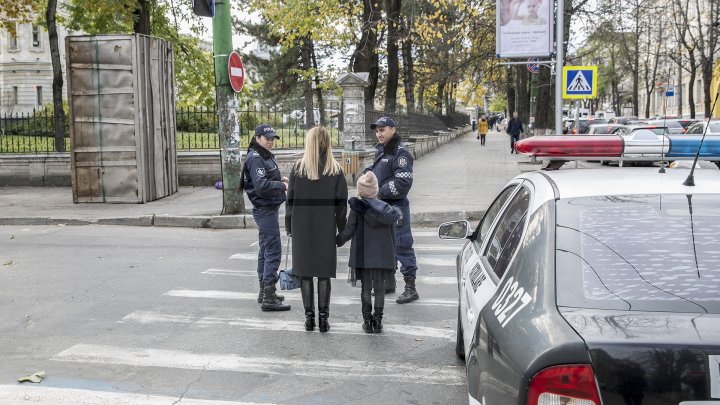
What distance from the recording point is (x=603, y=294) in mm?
2744

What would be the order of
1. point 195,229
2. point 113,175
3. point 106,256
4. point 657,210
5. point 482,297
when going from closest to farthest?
point 657,210 → point 482,297 → point 106,256 → point 195,229 → point 113,175

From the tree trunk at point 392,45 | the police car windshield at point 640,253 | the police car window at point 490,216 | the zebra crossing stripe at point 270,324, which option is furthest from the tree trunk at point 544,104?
the police car windshield at point 640,253

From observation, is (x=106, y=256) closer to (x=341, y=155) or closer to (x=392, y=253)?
Answer: (x=392, y=253)

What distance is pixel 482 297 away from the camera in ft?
11.8

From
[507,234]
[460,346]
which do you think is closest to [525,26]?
[460,346]

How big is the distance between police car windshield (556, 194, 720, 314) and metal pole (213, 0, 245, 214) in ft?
32.8

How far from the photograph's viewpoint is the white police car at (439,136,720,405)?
2.33 m

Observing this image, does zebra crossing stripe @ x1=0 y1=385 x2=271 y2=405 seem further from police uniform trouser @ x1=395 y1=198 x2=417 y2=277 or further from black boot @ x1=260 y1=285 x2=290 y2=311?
police uniform trouser @ x1=395 y1=198 x2=417 y2=277

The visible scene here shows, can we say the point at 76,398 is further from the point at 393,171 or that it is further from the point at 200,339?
the point at 393,171

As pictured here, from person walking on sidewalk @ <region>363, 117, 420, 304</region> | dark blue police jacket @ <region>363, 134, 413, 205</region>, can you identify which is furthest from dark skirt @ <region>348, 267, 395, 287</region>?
dark blue police jacket @ <region>363, 134, 413, 205</region>

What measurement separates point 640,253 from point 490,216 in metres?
2.12

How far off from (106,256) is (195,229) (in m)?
2.85

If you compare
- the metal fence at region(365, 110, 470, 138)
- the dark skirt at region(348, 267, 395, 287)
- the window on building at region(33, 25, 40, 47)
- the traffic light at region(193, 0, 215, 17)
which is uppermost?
the window on building at region(33, 25, 40, 47)

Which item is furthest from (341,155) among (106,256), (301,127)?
(106,256)
